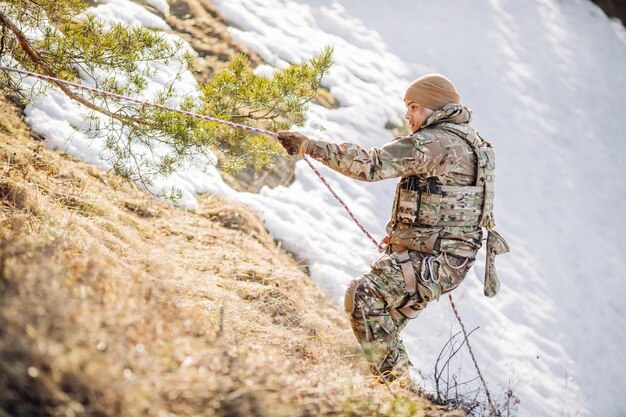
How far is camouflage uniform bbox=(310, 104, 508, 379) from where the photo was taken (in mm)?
3719

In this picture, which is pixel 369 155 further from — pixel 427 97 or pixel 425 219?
pixel 427 97

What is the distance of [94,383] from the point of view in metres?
1.60

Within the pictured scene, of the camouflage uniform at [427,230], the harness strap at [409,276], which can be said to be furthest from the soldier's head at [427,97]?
the harness strap at [409,276]

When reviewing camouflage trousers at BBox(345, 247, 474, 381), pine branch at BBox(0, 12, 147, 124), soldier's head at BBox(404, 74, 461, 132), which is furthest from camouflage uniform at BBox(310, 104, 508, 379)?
pine branch at BBox(0, 12, 147, 124)

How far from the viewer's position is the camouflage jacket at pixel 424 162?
3.52m

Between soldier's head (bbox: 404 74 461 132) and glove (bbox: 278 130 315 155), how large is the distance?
902 millimetres

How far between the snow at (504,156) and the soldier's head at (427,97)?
1773 millimetres

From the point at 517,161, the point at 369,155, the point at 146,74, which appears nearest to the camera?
the point at 369,155

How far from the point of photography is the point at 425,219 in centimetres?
386

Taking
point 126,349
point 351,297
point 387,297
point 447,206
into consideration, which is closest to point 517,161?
point 447,206

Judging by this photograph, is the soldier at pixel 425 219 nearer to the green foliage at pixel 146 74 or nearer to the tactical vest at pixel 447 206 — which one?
the tactical vest at pixel 447 206

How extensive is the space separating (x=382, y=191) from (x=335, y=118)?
1.76 meters

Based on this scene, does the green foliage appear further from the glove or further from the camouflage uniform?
the camouflage uniform

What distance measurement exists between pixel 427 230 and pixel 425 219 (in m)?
0.09
